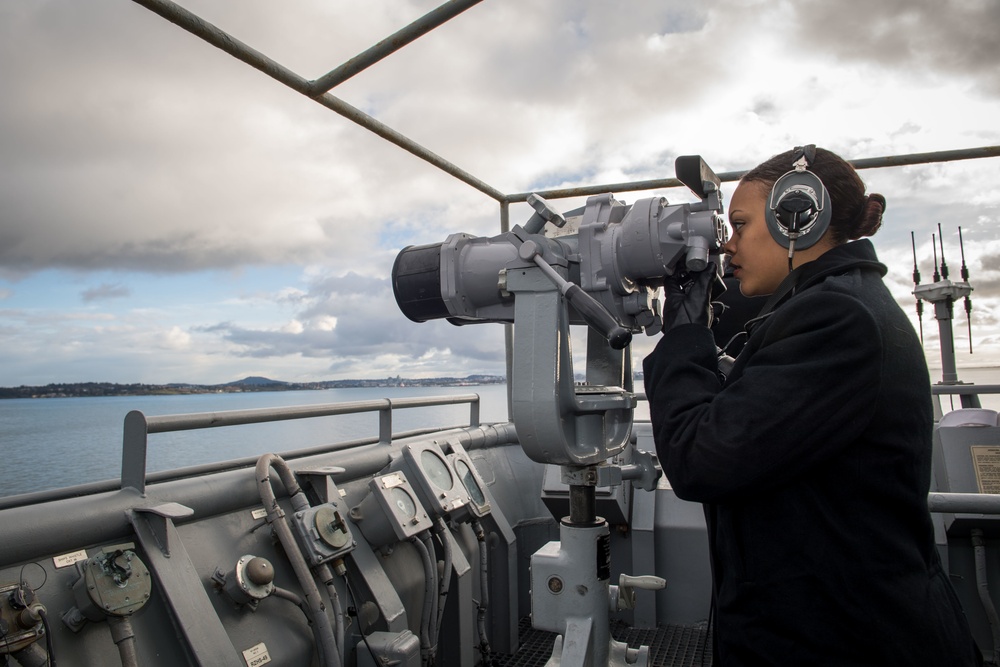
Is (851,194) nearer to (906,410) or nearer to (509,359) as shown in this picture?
(906,410)

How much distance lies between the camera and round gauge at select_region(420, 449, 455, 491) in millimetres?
2895

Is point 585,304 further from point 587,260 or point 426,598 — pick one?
point 426,598

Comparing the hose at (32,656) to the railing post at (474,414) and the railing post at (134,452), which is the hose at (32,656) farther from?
the railing post at (474,414)

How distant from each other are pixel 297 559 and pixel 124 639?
0.57 m

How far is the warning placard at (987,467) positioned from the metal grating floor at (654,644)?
1.39 metres

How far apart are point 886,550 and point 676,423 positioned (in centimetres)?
40

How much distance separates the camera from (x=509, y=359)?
368 cm

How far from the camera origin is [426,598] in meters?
2.62

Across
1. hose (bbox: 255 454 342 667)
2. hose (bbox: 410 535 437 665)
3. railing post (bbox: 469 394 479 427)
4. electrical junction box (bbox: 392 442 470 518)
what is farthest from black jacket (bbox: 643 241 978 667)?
railing post (bbox: 469 394 479 427)

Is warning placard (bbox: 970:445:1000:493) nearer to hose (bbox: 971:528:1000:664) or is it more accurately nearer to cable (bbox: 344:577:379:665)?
hose (bbox: 971:528:1000:664)

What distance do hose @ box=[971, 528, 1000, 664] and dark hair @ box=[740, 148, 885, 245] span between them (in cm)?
215

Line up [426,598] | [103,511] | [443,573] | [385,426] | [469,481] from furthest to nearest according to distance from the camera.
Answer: [469,481] → [385,426] → [443,573] → [426,598] → [103,511]

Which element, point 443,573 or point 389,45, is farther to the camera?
point 443,573

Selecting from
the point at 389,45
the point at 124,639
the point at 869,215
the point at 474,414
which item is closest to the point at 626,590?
the point at 869,215
